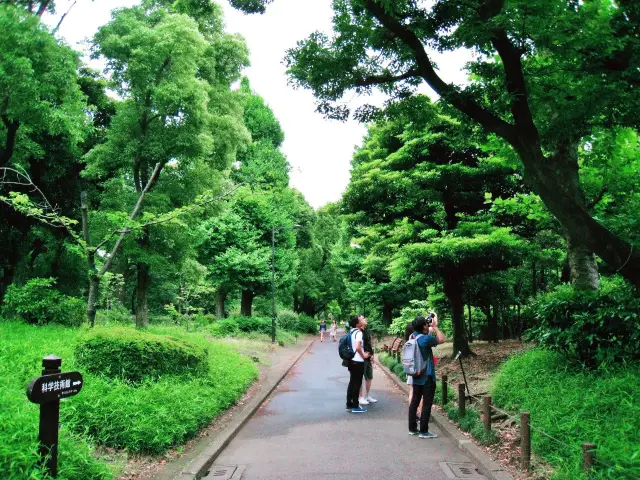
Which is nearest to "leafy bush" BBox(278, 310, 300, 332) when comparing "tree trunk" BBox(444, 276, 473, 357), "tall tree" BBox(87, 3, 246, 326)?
"tall tree" BBox(87, 3, 246, 326)

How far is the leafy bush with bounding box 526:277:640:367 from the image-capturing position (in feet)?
23.8

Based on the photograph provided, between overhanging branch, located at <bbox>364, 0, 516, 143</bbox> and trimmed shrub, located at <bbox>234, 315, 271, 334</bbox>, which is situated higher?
overhanging branch, located at <bbox>364, 0, 516, 143</bbox>

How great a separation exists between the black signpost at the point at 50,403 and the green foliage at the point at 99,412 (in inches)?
5.2

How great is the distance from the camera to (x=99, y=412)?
621 cm

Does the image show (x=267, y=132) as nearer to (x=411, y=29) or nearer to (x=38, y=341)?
(x=38, y=341)

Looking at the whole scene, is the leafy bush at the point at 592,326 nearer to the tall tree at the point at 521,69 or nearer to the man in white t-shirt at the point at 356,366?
the tall tree at the point at 521,69

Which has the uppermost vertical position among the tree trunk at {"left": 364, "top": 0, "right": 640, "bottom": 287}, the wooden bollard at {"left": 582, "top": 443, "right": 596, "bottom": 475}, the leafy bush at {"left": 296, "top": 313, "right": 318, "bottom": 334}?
the tree trunk at {"left": 364, "top": 0, "right": 640, "bottom": 287}

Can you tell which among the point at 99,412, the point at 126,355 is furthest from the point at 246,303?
the point at 99,412

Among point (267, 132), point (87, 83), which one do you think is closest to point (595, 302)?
point (87, 83)

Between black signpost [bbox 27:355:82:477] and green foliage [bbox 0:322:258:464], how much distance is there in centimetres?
13

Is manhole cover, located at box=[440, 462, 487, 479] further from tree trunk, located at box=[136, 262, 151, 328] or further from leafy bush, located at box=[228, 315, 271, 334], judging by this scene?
leafy bush, located at box=[228, 315, 271, 334]

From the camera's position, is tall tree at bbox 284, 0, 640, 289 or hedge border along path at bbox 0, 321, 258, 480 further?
tall tree at bbox 284, 0, 640, 289

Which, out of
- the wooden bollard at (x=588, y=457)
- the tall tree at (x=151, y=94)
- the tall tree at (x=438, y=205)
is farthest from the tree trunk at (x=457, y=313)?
the wooden bollard at (x=588, y=457)

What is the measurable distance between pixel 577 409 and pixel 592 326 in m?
1.92
